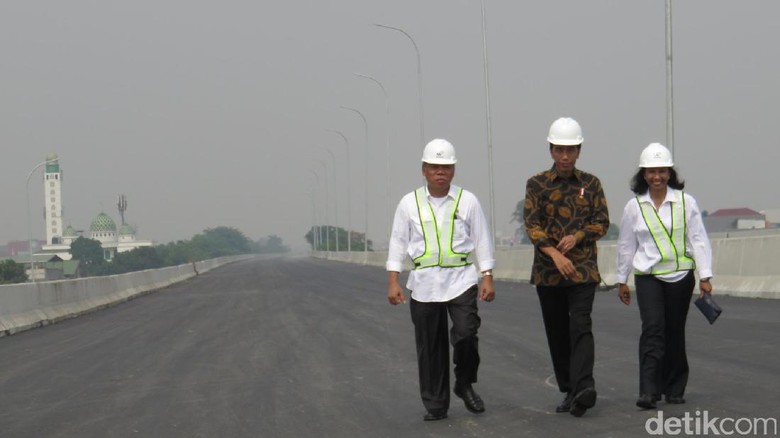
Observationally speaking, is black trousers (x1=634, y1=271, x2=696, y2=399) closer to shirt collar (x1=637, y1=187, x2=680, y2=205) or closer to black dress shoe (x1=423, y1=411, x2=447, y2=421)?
shirt collar (x1=637, y1=187, x2=680, y2=205)

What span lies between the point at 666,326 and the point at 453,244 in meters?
1.55

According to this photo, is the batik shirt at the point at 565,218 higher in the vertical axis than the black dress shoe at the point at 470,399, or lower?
higher

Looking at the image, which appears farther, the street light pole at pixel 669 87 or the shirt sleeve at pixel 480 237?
the street light pole at pixel 669 87

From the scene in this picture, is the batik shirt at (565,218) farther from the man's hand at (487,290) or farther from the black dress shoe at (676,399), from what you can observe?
the black dress shoe at (676,399)

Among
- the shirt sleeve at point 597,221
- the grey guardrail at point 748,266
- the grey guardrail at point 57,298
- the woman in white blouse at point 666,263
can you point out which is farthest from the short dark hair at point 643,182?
the grey guardrail at point 57,298

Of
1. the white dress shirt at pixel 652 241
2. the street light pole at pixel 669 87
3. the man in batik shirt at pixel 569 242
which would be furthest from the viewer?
the street light pole at pixel 669 87

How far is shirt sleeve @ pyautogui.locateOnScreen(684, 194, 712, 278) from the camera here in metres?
8.05

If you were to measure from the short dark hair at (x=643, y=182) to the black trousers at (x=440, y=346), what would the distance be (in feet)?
4.27

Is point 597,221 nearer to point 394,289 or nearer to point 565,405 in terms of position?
point 565,405

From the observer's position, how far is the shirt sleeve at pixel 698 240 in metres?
8.05

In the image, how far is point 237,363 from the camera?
40.7ft

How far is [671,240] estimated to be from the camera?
812cm

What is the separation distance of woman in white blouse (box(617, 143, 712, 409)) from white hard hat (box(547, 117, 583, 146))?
62 centimetres

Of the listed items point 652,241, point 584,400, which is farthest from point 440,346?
point 652,241
